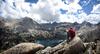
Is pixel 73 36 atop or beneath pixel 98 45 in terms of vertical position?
atop

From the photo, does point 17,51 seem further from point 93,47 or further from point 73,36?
point 93,47

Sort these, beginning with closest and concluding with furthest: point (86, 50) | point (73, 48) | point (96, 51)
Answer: point (73, 48) → point (86, 50) → point (96, 51)

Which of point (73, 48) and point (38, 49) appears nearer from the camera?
point (73, 48)

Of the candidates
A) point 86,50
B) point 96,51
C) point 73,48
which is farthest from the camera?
point 96,51

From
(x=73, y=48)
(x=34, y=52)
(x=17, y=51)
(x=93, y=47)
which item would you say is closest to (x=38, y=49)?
(x=34, y=52)

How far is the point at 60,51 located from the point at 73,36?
A: 3.84m

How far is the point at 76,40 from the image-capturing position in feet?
123

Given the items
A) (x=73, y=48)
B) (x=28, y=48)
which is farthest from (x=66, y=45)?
(x=28, y=48)

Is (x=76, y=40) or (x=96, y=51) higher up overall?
(x=76, y=40)

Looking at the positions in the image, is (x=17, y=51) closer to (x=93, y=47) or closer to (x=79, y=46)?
(x=79, y=46)

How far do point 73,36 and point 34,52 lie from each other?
26.0ft

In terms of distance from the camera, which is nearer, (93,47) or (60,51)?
(60,51)

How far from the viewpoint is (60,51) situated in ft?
122

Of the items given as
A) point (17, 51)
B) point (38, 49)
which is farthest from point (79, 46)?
point (17, 51)
